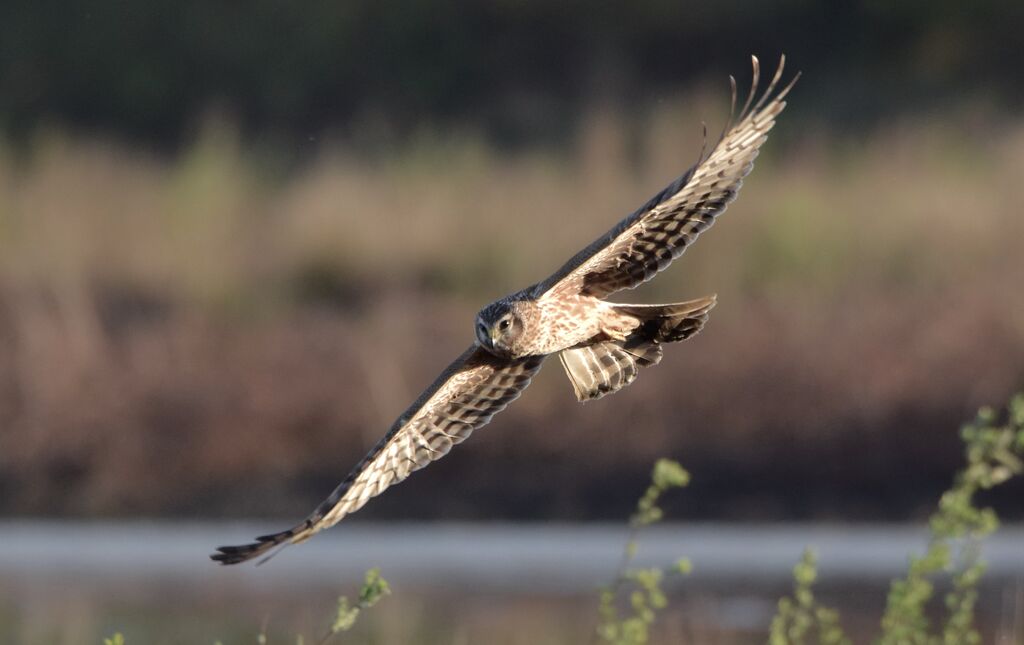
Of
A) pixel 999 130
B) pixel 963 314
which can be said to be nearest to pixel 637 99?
pixel 999 130

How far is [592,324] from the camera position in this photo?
698cm

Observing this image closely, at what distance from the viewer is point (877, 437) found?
545 inches

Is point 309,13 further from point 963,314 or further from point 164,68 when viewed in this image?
point 963,314

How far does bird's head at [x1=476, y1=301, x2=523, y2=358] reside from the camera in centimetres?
682

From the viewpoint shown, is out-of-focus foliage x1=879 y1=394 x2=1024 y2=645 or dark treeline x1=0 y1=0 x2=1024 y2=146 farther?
dark treeline x1=0 y1=0 x2=1024 y2=146

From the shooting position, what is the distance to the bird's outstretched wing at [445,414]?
22.0 feet

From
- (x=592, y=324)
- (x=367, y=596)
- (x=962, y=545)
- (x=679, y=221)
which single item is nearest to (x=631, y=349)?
(x=592, y=324)

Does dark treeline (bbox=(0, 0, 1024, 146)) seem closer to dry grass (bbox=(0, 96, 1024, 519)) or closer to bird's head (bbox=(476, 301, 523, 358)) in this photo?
dry grass (bbox=(0, 96, 1024, 519))

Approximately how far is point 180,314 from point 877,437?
488 cm

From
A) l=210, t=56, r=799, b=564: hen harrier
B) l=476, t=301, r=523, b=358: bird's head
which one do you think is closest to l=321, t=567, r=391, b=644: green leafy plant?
l=210, t=56, r=799, b=564: hen harrier

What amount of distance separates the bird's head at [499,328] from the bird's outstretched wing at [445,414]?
17 centimetres

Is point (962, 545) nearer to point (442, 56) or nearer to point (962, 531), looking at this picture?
point (962, 531)

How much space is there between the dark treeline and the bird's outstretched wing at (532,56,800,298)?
18.7m

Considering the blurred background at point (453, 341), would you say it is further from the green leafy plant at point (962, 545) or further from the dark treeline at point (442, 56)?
the dark treeline at point (442, 56)
